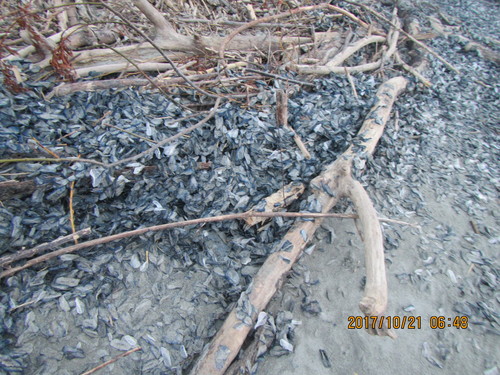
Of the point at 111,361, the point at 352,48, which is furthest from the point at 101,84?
the point at 352,48

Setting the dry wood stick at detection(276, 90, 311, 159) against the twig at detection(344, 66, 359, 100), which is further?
the twig at detection(344, 66, 359, 100)

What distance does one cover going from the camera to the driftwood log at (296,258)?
1.50m

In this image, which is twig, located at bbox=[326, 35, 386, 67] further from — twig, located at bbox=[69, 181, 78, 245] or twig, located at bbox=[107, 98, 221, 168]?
twig, located at bbox=[69, 181, 78, 245]

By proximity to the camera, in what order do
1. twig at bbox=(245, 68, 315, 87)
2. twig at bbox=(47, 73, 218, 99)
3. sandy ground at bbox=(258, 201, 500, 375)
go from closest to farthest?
sandy ground at bbox=(258, 201, 500, 375), twig at bbox=(47, 73, 218, 99), twig at bbox=(245, 68, 315, 87)

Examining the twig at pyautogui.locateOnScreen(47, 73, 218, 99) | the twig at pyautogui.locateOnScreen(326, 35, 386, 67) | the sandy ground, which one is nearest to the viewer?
the sandy ground

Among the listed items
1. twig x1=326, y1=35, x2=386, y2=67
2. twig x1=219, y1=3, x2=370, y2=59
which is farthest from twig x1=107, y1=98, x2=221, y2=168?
twig x1=326, y1=35, x2=386, y2=67

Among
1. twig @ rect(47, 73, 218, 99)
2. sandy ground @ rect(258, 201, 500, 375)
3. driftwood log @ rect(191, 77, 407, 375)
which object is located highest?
twig @ rect(47, 73, 218, 99)

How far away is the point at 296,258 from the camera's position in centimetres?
193

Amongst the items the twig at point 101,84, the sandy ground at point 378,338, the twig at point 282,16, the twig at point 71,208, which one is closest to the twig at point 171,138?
the twig at point 71,208

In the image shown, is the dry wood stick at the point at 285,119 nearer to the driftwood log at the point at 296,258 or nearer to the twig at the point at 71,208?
the driftwood log at the point at 296,258

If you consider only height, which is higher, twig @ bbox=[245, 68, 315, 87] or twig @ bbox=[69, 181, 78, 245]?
twig @ bbox=[245, 68, 315, 87]

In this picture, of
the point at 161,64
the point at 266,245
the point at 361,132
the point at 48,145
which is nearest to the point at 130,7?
the point at 161,64

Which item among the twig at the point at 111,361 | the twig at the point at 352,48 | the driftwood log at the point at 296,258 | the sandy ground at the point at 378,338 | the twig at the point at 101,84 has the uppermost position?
the twig at the point at 352,48

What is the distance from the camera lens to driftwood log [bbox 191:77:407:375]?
1495 mm
